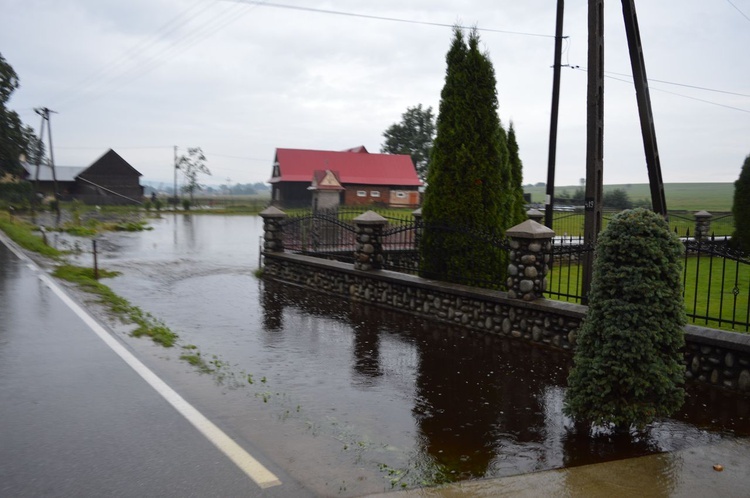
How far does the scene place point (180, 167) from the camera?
83.1m

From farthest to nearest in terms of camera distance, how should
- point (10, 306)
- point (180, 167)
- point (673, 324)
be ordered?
point (180, 167), point (10, 306), point (673, 324)

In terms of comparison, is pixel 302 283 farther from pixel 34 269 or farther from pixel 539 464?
pixel 539 464

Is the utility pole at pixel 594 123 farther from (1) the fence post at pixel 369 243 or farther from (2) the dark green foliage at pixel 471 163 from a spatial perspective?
(1) the fence post at pixel 369 243

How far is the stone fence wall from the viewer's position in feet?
22.2

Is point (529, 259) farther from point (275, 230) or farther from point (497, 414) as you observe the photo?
point (275, 230)

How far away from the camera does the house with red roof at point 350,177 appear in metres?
55.8

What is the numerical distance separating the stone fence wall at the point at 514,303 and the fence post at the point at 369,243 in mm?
22

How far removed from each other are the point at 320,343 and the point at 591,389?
472 centimetres

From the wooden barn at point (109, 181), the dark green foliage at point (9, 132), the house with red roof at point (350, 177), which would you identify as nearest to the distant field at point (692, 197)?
the house with red roof at point (350, 177)

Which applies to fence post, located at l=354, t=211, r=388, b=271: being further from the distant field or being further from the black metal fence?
the distant field

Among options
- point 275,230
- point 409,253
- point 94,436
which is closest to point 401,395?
point 94,436

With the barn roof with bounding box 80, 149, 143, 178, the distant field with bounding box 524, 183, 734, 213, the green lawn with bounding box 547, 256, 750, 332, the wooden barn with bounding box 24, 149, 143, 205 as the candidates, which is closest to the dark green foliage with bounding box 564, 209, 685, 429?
the green lawn with bounding box 547, 256, 750, 332

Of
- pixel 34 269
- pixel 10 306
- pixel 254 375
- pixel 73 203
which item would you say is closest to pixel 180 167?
pixel 73 203

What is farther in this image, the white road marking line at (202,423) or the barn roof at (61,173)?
the barn roof at (61,173)
